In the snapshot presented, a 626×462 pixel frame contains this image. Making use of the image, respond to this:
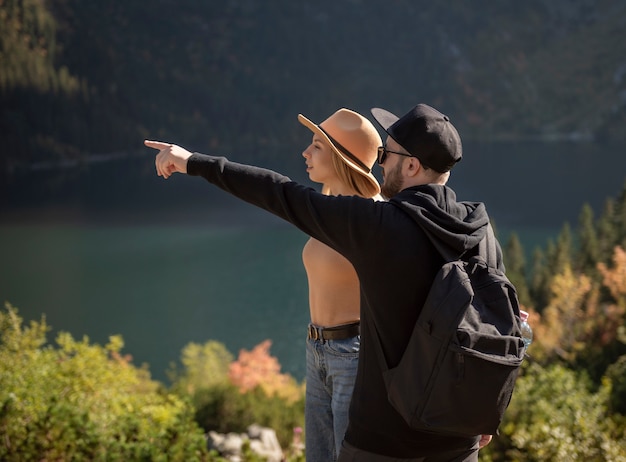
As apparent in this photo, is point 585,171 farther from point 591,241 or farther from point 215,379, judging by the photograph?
point 215,379

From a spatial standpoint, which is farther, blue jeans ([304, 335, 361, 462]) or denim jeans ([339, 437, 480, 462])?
blue jeans ([304, 335, 361, 462])

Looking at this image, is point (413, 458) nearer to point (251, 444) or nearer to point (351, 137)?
point (351, 137)

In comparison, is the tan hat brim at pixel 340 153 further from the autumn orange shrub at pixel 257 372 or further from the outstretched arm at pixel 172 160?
the autumn orange shrub at pixel 257 372

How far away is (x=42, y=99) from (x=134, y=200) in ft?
104

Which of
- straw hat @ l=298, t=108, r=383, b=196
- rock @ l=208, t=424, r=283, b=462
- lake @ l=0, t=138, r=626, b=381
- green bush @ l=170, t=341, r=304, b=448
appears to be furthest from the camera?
lake @ l=0, t=138, r=626, b=381

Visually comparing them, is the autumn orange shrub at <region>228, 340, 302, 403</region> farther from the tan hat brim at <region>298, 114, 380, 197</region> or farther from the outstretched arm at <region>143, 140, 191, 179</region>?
the outstretched arm at <region>143, 140, 191, 179</region>

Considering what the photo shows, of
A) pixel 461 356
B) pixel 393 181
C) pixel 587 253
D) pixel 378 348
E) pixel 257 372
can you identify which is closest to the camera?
pixel 461 356

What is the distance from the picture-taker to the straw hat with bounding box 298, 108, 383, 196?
8.79ft

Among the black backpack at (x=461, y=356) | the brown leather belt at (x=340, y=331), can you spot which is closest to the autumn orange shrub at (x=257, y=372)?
the brown leather belt at (x=340, y=331)

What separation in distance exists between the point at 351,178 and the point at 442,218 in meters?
0.79

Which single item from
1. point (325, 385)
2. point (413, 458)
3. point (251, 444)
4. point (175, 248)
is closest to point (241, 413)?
point (251, 444)

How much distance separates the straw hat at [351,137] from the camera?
2.68 m

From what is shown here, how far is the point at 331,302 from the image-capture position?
2.64m

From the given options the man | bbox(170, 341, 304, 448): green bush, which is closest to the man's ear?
the man
